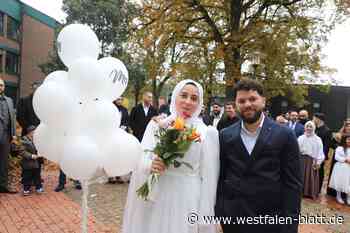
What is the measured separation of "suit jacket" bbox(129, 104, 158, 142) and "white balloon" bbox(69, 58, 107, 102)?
5672 millimetres

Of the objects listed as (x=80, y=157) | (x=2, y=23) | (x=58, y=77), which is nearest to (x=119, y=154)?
(x=80, y=157)

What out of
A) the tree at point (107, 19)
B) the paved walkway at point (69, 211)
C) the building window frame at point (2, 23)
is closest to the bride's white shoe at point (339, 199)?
the paved walkway at point (69, 211)

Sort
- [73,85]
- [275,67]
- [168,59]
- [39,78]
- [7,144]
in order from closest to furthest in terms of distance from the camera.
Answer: [73,85] < [7,144] < [275,67] < [168,59] < [39,78]

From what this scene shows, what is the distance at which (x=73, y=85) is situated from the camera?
10.8 ft

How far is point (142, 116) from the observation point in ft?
29.7

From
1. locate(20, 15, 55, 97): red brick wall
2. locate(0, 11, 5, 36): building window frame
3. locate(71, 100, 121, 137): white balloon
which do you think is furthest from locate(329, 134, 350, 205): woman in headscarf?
locate(20, 15, 55, 97): red brick wall

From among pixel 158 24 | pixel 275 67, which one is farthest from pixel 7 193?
pixel 275 67

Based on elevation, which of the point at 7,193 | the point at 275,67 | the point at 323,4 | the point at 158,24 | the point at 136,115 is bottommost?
the point at 7,193

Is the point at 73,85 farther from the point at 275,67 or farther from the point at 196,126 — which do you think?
the point at 275,67

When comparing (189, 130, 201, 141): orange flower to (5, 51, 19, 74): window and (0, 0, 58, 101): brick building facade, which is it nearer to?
(0, 0, 58, 101): brick building facade

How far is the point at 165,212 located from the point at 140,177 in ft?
1.25

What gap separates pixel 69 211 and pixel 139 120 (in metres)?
3.05

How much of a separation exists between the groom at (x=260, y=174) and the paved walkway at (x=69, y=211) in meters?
3.39

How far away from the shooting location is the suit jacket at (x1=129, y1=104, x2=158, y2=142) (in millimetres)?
9023
